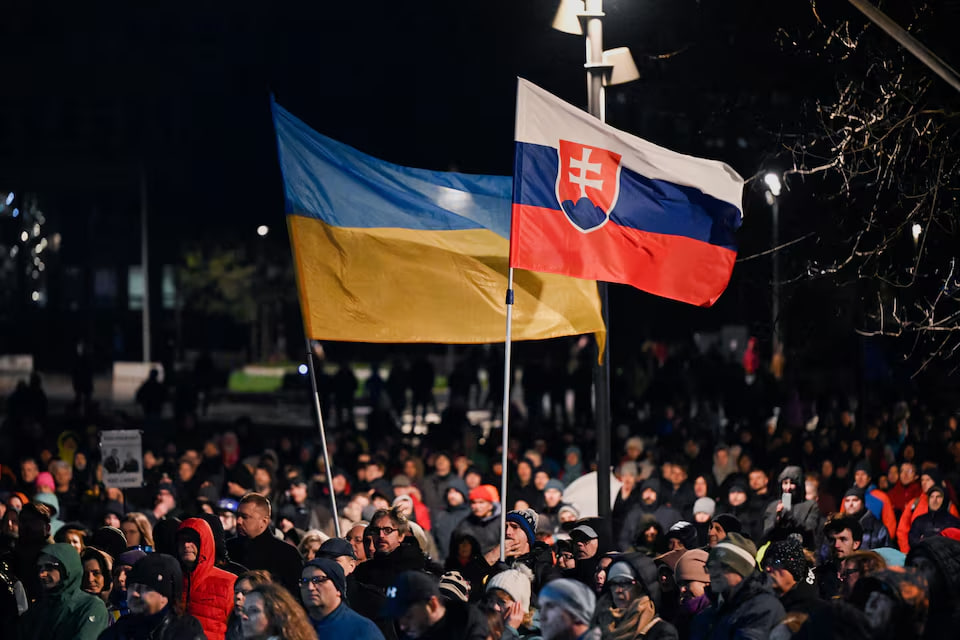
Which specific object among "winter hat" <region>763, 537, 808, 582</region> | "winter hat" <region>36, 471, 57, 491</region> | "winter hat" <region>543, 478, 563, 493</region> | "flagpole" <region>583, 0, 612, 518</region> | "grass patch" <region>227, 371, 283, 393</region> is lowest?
"grass patch" <region>227, 371, 283, 393</region>

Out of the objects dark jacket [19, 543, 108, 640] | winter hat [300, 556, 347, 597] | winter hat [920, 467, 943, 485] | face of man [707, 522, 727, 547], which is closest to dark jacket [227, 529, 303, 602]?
dark jacket [19, 543, 108, 640]

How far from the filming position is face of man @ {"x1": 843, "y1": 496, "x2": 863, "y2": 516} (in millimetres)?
12555

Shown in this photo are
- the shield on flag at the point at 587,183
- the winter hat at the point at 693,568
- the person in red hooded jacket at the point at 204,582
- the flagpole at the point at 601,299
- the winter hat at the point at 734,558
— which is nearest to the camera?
the winter hat at the point at 734,558

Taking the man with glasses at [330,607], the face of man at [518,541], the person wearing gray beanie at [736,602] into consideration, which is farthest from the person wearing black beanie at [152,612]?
the face of man at [518,541]

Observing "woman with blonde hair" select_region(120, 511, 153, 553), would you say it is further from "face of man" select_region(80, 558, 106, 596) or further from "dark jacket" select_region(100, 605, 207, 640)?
"dark jacket" select_region(100, 605, 207, 640)

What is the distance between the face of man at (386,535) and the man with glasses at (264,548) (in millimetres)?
562

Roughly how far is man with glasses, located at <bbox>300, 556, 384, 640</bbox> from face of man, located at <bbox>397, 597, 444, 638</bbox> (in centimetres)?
27

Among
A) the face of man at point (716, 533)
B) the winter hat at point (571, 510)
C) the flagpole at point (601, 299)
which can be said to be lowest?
the winter hat at point (571, 510)

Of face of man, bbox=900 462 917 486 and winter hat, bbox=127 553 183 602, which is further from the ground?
winter hat, bbox=127 553 183 602

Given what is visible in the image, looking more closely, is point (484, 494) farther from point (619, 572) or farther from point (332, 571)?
point (332, 571)

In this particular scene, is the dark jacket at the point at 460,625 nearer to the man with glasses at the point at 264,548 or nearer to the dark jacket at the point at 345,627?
the dark jacket at the point at 345,627

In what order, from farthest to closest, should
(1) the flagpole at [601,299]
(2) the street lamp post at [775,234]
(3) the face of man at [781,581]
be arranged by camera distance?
1. (2) the street lamp post at [775,234]
2. (1) the flagpole at [601,299]
3. (3) the face of man at [781,581]

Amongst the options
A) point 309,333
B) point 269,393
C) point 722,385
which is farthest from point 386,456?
point 269,393

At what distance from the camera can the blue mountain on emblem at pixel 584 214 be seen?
10547 mm
